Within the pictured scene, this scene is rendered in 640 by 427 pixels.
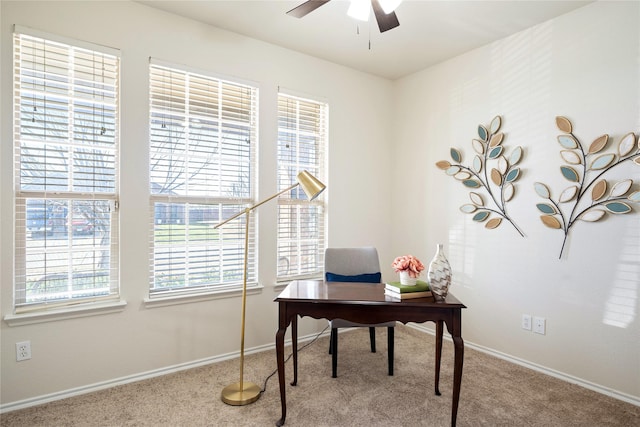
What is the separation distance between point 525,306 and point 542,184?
983mm

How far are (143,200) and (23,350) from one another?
1.15 m

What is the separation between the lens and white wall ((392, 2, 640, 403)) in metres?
2.35

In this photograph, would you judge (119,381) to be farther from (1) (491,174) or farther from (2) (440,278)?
(1) (491,174)

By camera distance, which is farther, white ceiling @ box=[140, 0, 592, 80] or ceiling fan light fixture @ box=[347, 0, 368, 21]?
white ceiling @ box=[140, 0, 592, 80]

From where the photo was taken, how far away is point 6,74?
212cm

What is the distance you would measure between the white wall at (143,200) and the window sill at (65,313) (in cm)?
4

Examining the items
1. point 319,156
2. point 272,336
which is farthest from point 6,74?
point 272,336

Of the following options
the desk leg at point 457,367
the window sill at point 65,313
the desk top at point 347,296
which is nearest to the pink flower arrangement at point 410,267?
the desk top at point 347,296

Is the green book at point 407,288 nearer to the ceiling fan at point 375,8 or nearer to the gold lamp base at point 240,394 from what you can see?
the gold lamp base at point 240,394

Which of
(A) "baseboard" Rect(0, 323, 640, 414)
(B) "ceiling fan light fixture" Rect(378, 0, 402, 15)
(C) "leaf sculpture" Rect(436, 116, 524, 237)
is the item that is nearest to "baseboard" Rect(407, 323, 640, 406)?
(A) "baseboard" Rect(0, 323, 640, 414)

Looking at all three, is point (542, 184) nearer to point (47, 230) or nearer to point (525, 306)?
point (525, 306)

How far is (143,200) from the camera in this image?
2590 millimetres

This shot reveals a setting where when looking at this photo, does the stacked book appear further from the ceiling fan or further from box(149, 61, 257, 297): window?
the ceiling fan

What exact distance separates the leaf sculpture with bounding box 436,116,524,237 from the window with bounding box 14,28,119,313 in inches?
115
